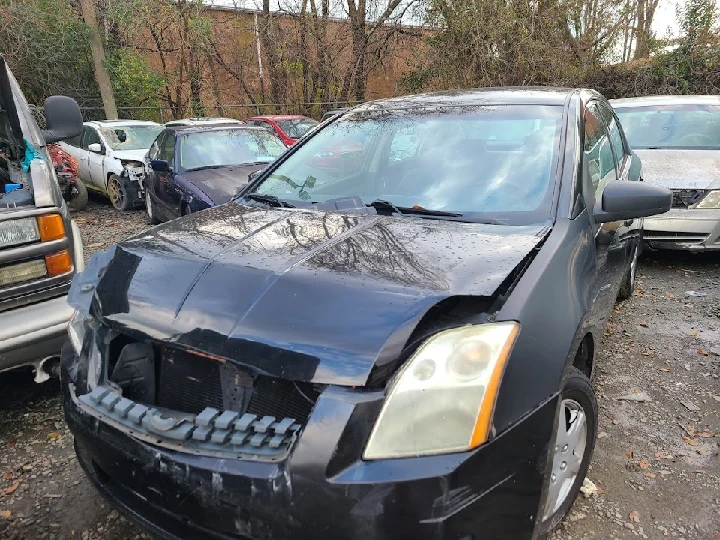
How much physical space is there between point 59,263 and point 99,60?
45.3 ft

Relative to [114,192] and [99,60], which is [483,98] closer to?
[114,192]

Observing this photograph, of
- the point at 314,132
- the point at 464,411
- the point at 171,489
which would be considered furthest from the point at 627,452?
the point at 314,132

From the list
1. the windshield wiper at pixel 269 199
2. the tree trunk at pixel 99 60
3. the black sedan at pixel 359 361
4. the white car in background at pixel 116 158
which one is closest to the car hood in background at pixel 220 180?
the white car in background at pixel 116 158

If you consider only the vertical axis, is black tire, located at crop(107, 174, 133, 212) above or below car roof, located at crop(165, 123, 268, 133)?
below

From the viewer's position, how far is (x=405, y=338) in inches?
64.7

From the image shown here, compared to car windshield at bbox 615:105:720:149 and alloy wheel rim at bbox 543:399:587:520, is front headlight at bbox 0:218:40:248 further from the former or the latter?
car windshield at bbox 615:105:720:149

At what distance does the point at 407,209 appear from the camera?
104 inches

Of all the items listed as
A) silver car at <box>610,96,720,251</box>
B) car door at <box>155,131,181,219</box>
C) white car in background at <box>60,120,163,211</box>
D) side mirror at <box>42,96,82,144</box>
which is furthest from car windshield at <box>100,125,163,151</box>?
silver car at <box>610,96,720,251</box>

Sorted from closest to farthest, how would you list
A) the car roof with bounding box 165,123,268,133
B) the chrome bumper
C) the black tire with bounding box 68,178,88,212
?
1. the chrome bumper
2. the car roof with bounding box 165,123,268,133
3. the black tire with bounding box 68,178,88,212

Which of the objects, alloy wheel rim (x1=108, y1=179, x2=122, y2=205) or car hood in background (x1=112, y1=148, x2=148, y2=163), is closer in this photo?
car hood in background (x1=112, y1=148, x2=148, y2=163)

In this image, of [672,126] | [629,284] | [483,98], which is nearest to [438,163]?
[483,98]

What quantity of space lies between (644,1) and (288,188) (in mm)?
16305

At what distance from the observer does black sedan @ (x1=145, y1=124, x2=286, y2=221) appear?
264 inches

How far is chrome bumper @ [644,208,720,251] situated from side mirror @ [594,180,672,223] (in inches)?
117
